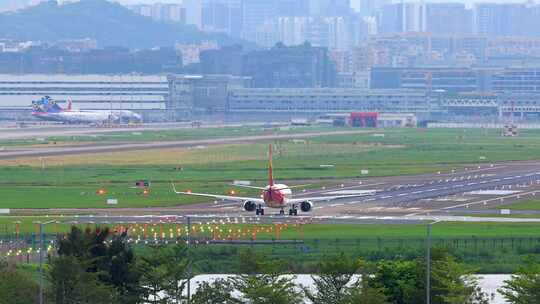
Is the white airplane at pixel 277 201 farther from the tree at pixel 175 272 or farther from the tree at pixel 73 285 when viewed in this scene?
the tree at pixel 73 285

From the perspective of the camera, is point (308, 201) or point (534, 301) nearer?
point (534, 301)

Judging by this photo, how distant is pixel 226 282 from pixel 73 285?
16.5 feet

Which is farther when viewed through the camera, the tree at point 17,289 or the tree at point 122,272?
the tree at point 122,272

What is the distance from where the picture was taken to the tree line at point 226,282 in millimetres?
56594

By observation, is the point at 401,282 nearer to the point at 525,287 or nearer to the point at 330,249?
the point at 525,287

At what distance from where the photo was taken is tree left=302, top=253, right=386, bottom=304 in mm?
56438

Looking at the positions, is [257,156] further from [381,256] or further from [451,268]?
[451,268]

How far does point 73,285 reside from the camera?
56.5m

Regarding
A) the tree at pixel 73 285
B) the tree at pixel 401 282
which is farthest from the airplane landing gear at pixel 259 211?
the tree at pixel 73 285

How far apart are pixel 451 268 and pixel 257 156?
89.2 meters

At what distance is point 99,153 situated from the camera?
497 ft

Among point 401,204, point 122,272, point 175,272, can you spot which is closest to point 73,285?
point 122,272

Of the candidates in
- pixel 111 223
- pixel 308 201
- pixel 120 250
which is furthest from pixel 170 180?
pixel 120 250

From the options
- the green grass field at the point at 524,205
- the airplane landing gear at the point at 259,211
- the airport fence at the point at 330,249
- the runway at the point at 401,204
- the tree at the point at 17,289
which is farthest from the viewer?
the green grass field at the point at 524,205
